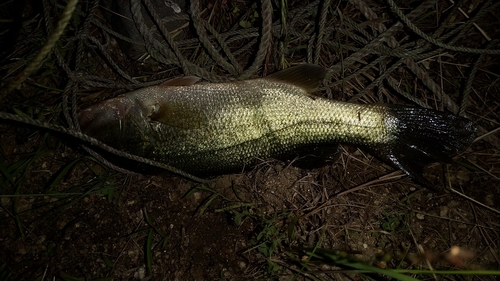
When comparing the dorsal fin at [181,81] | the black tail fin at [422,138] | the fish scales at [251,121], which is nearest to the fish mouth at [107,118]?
the fish scales at [251,121]

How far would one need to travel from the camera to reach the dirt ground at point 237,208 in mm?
2908

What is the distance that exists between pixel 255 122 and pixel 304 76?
568mm

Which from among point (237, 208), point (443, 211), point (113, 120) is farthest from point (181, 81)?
point (443, 211)

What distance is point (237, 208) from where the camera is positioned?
9.91 ft

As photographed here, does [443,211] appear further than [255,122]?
Yes

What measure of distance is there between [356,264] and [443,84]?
2106 millimetres

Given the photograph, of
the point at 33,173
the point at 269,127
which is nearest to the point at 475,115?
the point at 269,127

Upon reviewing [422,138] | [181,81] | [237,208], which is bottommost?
[237,208]

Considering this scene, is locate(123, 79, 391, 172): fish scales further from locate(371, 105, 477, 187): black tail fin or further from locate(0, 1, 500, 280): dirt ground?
locate(0, 1, 500, 280): dirt ground

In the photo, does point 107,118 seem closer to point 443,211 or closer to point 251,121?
point 251,121

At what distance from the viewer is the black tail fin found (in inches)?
105

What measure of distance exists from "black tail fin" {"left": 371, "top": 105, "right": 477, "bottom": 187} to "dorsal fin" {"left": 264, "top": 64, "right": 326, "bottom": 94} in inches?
26.1

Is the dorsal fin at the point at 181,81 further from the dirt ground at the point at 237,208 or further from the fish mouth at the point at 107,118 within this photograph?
the dirt ground at the point at 237,208

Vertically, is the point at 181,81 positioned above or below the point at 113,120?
above
